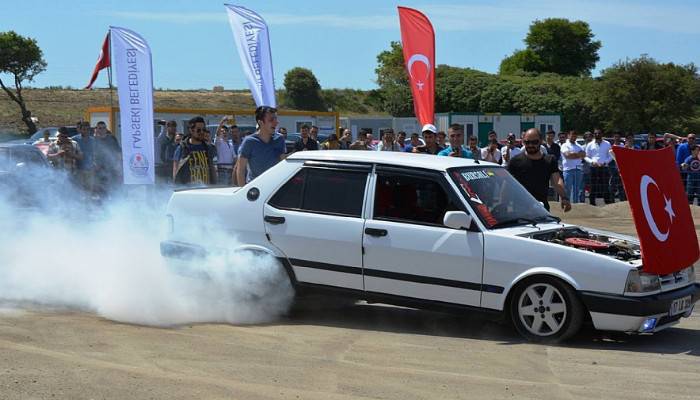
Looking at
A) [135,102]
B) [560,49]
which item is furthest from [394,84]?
[135,102]

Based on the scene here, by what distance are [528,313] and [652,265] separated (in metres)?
1.05

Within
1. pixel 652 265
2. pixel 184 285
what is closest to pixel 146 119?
pixel 184 285

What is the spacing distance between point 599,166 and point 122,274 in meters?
15.1

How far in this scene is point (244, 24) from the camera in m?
16.6

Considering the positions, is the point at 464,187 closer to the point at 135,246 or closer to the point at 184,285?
the point at 184,285

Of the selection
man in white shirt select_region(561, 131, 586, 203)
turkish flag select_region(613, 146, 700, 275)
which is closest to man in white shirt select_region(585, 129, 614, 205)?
man in white shirt select_region(561, 131, 586, 203)

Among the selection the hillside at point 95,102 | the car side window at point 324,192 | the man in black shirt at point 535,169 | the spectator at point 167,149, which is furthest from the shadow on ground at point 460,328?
the hillside at point 95,102

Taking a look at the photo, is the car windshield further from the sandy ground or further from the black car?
the black car

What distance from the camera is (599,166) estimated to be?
864 inches

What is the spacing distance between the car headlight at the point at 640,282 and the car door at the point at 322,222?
89.3 inches

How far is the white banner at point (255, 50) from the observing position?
16266mm

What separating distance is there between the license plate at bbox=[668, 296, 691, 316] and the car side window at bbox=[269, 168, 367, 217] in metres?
2.72

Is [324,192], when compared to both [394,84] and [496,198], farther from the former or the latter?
[394,84]

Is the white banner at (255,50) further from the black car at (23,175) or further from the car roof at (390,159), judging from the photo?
the car roof at (390,159)
